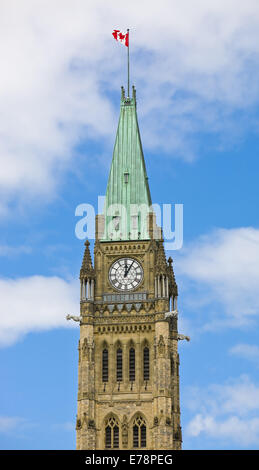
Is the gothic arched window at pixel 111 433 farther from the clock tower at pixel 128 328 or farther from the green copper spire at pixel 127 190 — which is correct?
the green copper spire at pixel 127 190

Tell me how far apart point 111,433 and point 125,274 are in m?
15.9

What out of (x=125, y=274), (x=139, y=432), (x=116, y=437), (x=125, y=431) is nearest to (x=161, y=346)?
(x=139, y=432)

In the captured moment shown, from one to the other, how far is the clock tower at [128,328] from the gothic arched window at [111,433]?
0.09 m

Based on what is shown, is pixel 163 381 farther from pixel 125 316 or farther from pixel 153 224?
pixel 153 224

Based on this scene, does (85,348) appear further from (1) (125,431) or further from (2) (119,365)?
(1) (125,431)

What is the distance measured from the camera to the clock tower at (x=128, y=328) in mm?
109812

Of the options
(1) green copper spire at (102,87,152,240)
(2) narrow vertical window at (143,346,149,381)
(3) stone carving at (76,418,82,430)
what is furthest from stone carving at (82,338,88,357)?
(1) green copper spire at (102,87,152,240)

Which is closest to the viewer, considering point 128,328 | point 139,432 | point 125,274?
point 139,432

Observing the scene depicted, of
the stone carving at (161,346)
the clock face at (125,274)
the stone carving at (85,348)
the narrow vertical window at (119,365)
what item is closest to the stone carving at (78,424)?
the narrow vertical window at (119,365)

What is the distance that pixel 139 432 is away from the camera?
110m

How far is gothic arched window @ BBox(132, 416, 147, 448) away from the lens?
109 m

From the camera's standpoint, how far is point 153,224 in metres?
118

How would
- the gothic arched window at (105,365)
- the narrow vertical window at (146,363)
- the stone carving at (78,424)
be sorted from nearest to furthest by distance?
1. the stone carving at (78,424)
2. the narrow vertical window at (146,363)
3. the gothic arched window at (105,365)

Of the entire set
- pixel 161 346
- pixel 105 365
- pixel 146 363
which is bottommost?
pixel 105 365
